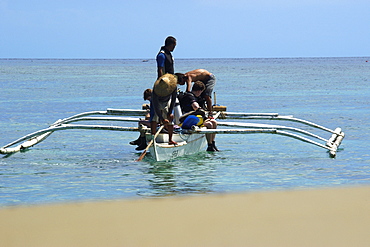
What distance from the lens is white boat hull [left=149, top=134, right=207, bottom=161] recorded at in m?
8.64

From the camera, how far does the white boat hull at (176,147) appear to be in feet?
28.3

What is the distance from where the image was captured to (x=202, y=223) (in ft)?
15.8

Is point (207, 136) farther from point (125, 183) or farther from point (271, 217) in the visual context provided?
point (271, 217)

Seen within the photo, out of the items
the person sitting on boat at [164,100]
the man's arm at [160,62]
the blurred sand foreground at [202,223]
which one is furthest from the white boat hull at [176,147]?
the blurred sand foreground at [202,223]

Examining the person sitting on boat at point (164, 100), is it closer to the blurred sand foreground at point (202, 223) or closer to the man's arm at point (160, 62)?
the man's arm at point (160, 62)

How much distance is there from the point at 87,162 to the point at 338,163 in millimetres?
4264

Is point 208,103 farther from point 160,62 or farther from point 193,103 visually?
point 160,62

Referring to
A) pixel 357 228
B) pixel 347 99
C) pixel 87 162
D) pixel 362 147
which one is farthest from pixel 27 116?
pixel 357 228

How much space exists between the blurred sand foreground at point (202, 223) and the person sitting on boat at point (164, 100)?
3000mm

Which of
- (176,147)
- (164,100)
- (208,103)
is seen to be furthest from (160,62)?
(208,103)

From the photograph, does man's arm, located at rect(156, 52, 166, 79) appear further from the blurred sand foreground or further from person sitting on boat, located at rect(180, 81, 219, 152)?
the blurred sand foreground

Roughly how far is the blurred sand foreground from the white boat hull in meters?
2.79

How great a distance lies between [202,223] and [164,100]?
4.11 meters

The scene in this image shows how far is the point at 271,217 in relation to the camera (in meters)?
4.93
